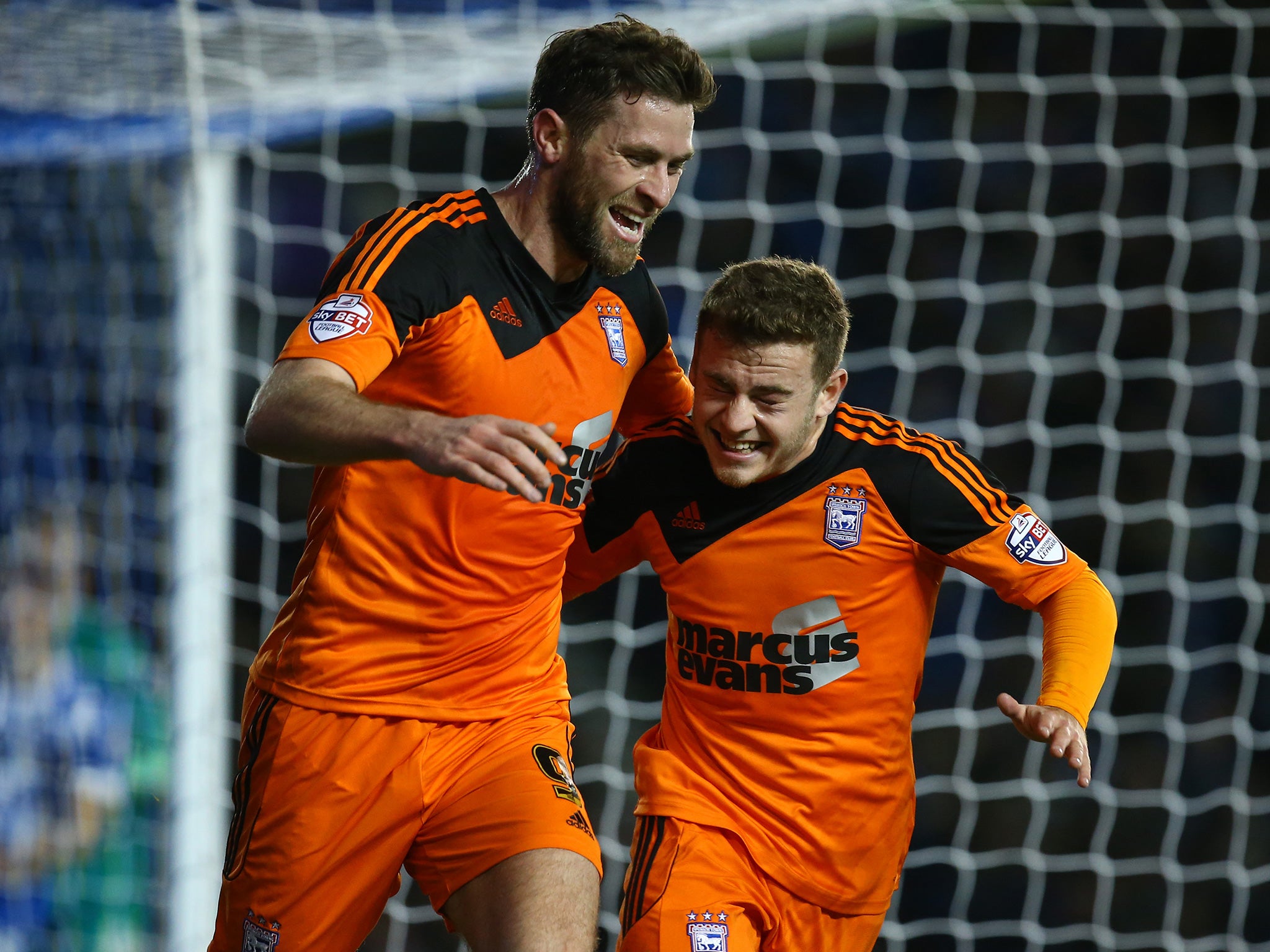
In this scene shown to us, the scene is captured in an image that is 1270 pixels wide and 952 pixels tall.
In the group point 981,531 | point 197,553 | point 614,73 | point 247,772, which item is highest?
point 614,73

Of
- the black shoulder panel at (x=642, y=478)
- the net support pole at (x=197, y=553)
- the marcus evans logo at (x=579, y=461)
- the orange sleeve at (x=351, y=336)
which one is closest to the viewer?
the orange sleeve at (x=351, y=336)

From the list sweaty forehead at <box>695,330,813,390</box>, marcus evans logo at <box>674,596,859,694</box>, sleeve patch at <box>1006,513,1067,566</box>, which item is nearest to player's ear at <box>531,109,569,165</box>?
sweaty forehead at <box>695,330,813,390</box>

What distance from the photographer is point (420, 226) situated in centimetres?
197

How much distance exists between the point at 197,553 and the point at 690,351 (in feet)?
7.19

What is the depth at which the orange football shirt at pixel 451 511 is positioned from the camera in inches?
77.4

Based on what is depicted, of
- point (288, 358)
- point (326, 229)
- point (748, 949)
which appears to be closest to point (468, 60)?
point (326, 229)

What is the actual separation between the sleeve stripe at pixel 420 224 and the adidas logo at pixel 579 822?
858 mm

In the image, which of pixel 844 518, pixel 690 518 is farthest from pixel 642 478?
pixel 844 518

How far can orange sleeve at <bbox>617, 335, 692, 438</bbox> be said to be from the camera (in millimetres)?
2336

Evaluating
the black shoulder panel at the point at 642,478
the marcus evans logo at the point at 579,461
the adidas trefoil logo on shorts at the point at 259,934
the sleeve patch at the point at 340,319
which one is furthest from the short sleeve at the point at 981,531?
the adidas trefoil logo on shorts at the point at 259,934

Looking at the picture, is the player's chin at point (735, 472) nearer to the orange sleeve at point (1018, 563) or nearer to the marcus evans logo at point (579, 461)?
the marcus evans logo at point (579, 461)

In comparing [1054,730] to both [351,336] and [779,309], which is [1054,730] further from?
[351,336]

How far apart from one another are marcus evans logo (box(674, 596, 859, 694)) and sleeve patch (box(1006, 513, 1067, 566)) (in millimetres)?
306

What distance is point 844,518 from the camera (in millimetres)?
2219
